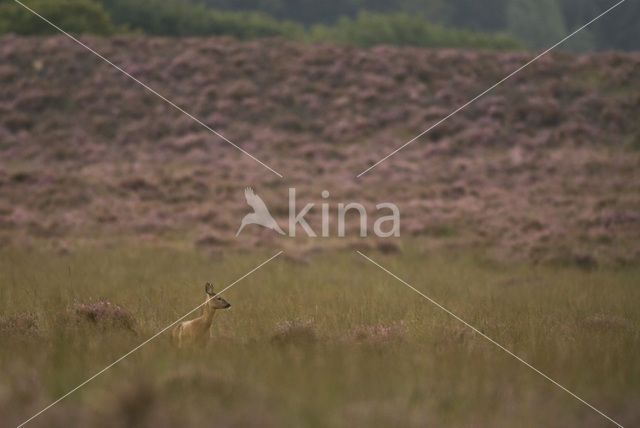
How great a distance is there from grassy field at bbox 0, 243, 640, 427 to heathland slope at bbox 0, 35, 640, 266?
18.1 ft

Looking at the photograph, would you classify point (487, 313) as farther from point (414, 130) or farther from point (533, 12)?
point (533, 12)

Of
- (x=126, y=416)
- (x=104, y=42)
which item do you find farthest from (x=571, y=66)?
(x=126, y=416)

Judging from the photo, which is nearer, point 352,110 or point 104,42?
point 352,110

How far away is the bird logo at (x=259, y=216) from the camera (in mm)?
17719

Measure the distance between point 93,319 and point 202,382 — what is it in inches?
109

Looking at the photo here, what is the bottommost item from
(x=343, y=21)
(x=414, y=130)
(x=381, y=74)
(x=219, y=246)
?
(x=219, y=246)

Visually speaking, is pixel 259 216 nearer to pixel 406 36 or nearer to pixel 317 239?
pixel 317 239

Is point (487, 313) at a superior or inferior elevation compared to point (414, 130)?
inferior

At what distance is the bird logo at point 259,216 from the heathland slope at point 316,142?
0.32m

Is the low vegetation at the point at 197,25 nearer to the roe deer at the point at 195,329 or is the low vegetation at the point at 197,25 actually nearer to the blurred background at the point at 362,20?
the blurred background at the point at 362,20

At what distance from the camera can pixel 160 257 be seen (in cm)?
1350

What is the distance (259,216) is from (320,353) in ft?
43.9
